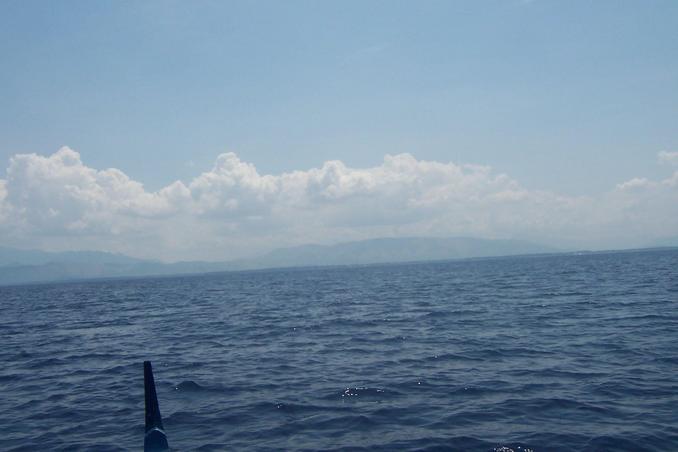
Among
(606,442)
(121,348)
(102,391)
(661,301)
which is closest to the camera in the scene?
(606,442)

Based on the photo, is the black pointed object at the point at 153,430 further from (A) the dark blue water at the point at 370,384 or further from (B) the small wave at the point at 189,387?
(B) the small wave at the point at 189,387

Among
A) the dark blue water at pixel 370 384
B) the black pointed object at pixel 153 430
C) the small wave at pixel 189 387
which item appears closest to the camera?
the black pointed object at pixel 153 430

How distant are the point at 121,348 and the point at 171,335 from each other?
14.8ft

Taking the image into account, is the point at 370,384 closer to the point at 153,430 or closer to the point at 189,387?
the point at 189,387

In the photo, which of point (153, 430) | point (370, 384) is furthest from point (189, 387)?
point (153, 430)

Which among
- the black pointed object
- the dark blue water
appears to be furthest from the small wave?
the black pointed object

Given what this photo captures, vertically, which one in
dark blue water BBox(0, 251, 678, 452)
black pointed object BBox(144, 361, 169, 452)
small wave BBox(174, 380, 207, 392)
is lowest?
dark blue water BBox(0, 251, 678, 452)

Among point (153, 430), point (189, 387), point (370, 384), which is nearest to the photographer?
point (153, 430)

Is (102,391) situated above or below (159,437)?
below

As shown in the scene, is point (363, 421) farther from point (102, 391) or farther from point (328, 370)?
point (102, 391)

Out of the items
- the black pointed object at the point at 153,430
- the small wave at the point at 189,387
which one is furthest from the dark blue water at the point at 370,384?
the black pointed object at the point at 153,430

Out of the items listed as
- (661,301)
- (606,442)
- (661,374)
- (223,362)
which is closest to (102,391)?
(223,362)

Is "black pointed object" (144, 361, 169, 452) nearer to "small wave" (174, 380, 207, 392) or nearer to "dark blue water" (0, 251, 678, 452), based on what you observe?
"dark blue water" (0, 251, 678, 452)

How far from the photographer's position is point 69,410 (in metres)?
17.8
